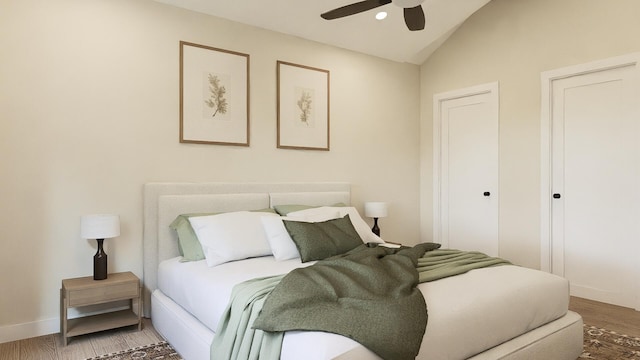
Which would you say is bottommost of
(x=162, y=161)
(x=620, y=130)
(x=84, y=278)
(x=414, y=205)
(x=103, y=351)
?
(x=103, y=351)

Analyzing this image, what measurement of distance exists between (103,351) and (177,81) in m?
2.13

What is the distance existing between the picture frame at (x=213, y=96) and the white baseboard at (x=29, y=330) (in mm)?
1662

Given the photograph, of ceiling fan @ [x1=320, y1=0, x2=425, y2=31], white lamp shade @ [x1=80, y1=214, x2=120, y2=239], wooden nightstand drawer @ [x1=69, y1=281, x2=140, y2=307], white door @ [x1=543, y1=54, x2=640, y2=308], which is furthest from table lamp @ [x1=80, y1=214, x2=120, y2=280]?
white door @ [x1=543, y1=54, x2=640, y2=308]

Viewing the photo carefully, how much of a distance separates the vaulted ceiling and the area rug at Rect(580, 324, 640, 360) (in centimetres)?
314

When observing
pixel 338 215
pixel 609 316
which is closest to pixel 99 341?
pixel 338 215

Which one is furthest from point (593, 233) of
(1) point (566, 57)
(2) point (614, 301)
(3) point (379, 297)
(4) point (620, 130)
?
(3) point (379, 297)

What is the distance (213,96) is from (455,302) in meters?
2.68

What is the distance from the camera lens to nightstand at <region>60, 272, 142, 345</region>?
2.73 meters

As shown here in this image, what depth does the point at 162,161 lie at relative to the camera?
3398 mm

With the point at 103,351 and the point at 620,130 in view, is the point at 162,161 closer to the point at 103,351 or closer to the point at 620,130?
the point at 103,351

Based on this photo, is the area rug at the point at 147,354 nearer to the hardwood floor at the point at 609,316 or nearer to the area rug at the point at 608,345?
the area rug at the point at 608,345

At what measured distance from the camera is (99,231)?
2852 mm

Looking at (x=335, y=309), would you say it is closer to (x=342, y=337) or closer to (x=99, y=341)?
(x=342, y=337)

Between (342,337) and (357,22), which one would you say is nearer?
(342,337)
